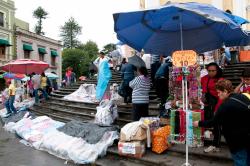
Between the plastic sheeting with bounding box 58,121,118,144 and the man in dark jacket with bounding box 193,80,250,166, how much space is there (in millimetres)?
4162

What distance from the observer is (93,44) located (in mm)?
76688

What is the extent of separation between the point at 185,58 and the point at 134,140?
205cm

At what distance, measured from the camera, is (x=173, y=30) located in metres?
7.21

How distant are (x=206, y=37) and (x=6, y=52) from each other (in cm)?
3700

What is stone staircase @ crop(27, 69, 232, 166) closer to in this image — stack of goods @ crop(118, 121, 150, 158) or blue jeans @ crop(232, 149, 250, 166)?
stack of goods @ crop(118, 121, 150, 158)

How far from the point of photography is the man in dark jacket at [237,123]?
4.25 m

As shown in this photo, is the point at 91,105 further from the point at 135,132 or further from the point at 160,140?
the point at 160,140

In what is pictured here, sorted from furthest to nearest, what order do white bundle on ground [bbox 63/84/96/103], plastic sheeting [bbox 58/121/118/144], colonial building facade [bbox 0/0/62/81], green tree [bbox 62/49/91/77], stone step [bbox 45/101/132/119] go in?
green tree [bbox 62/49/91/77] < colonial building facade [bbox 0/0/62/81] < white bundle on ground [bbox 63/84/96/103] < stone step [bbox 45/101/132/119] < plastic sheeting [bbox 58/121/118/144]

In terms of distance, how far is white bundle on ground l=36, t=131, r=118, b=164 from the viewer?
7.53m

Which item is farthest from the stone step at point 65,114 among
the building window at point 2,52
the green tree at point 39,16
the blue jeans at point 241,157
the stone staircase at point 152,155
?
the green tree at point 39,16

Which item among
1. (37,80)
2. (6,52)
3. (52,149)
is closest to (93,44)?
(6,52)

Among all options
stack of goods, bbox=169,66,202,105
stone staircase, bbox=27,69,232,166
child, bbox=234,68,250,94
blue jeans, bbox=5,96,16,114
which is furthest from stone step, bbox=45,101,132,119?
child, bbox=234,68,250,94

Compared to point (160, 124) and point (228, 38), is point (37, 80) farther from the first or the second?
point (228, 38)

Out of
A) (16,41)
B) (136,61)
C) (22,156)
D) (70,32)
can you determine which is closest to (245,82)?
(136,61)
